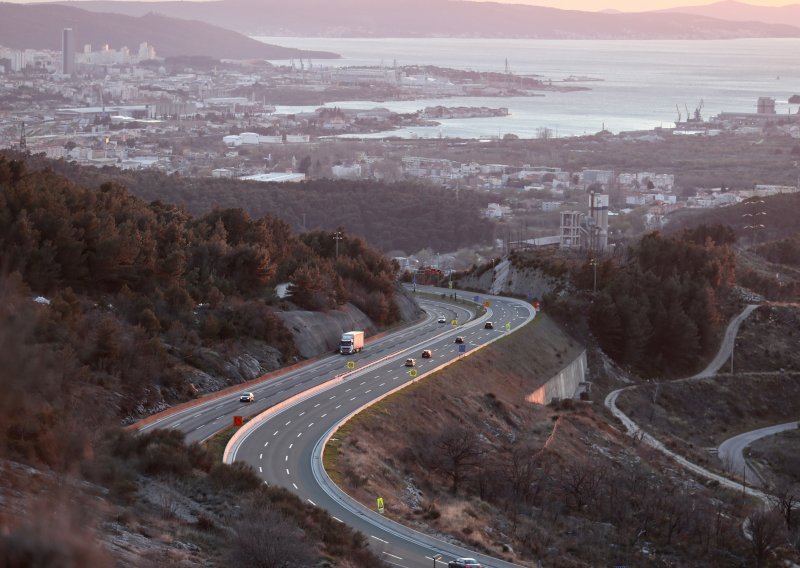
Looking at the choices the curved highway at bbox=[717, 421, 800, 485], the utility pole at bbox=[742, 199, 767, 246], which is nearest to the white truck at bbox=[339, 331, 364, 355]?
the curved highway at bbox=[717, 421, 800, 485]

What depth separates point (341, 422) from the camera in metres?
24.2

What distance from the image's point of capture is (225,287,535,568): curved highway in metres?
17.1

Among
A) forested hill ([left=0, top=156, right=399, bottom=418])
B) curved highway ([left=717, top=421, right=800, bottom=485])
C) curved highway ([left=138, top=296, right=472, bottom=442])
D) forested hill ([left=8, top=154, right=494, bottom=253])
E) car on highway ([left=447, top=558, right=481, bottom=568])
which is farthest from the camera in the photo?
forested hill ([left=8, top=154, right=494, bottom=253])

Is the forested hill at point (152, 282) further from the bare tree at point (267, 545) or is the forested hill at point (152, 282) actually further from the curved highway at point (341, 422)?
the bare tree at point (267, 545)

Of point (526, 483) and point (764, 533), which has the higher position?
point (526, 483)

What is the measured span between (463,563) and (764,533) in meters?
8.10

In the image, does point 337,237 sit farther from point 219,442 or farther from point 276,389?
point 219,442

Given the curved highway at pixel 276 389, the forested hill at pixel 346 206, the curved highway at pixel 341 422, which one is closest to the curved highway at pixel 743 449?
the curved highway at pixel 341 422

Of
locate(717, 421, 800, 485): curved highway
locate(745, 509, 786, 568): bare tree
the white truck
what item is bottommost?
locate(717, 421, 800, 485): curved highway

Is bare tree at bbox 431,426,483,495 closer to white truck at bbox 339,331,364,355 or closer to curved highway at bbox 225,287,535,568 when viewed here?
curved highway at bbox 225,287,535,568

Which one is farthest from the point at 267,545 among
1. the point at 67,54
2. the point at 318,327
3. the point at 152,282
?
the point at 67,54

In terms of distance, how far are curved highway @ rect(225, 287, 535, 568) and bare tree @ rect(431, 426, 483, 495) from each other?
204 cm

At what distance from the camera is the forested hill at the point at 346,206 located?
7200 cm

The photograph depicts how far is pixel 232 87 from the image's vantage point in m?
191
